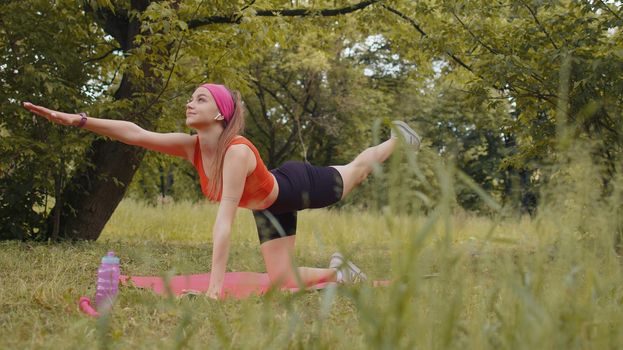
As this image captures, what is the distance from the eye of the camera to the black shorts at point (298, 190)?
184 inches

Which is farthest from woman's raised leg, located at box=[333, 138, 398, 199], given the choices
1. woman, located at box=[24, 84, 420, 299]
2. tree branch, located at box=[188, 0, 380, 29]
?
tree branch, located at box=[188, 0, 380, 29]

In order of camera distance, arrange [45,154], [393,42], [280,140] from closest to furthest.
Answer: [45,154] < [393,42] < [280,140]

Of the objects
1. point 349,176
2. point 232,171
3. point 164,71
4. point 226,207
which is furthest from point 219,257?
point 164,71

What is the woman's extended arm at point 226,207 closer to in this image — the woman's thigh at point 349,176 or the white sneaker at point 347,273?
the woman's thigh at point 349,176

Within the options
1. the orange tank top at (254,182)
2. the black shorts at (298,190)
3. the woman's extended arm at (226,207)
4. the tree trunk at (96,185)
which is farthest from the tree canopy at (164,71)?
the woman's extended arm at (226,207)

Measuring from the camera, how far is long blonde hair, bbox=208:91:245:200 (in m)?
4.27

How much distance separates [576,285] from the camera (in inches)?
70.5

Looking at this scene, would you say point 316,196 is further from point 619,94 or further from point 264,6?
point 264,6

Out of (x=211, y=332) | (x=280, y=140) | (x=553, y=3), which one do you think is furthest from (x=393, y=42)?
(x=280, y=140)

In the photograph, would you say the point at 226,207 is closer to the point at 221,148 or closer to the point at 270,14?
the point at 221,148

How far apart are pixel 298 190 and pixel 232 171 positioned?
70 cm

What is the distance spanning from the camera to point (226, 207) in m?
4.03

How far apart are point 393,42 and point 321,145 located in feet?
50.1

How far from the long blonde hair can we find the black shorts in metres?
0.38
